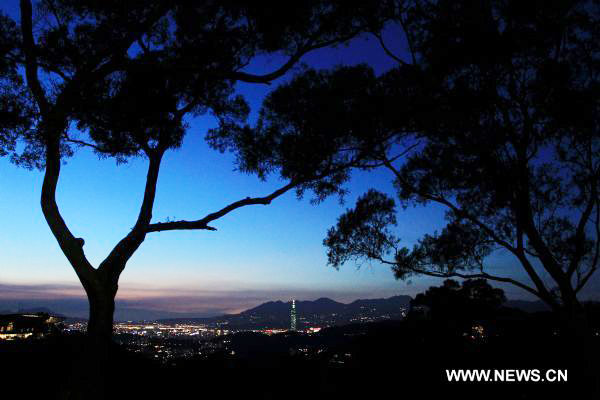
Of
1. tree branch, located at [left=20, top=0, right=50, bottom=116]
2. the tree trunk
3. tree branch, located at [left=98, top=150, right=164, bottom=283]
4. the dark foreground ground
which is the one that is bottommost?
the dark foreground ground

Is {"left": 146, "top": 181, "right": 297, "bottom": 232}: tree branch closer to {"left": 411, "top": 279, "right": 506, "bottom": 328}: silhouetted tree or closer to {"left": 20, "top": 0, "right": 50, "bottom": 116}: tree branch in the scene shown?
{"left": 20, "top": 0, "right": 50, "bottom": 116}: tree branch

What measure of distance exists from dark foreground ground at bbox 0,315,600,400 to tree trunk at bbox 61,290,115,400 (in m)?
1.83

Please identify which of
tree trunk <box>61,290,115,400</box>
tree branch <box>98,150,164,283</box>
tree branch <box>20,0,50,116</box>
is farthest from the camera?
tree branch <box>20,0,50,116</box>

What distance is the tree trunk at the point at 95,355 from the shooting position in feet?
20.4

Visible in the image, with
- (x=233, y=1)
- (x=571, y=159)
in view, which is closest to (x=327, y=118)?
(x=233, y=1)

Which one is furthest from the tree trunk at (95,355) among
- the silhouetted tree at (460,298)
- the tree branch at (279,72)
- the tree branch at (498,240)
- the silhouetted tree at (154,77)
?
the silhouetted tree at (460,298)

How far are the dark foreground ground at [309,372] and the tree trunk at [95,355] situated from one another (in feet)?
5.99

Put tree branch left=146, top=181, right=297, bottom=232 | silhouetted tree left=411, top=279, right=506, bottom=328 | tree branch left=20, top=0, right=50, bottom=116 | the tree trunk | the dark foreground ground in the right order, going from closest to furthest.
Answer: the tree trunk < tree branch left=20, top=0, right=50, bottom=116 < tree branch left=146, top=181, right=297, bottom=232 < the dark foreground ground < silhouetted tree left=411, top=279, right=506, bottom=328

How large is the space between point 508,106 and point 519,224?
10.4ft

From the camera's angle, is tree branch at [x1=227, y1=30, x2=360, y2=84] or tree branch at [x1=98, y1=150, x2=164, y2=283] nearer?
tree branch at [x1=98, y1=150, x2=164, y2=283]

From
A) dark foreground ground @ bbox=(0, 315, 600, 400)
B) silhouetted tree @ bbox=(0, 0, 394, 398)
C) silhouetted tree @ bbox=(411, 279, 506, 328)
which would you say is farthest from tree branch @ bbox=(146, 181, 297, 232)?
silhouetted tree @ bbox=(411, 279, 506, 328)

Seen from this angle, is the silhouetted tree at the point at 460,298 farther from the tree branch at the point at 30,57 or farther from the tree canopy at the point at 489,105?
the tree branch at the point at 30,57

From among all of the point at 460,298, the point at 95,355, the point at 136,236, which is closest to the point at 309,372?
the point at 95,355

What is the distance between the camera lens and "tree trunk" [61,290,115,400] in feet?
20.4
